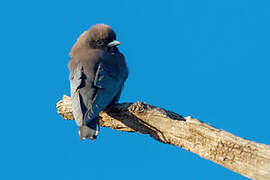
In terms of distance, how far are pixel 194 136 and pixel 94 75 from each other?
1.77 meters

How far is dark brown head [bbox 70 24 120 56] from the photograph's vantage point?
6.99 metres

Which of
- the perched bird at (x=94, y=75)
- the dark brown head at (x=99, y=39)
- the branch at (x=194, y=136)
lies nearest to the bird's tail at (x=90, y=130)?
the perched bird at (x=94, y=75)

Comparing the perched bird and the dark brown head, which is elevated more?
the dark brown head

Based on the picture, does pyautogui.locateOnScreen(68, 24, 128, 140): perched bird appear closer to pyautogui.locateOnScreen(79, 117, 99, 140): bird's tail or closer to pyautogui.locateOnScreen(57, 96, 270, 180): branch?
pyautogui.locateOnScreen(79, 117, 99, 140): bird's tail

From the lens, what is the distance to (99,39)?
7.01 meters

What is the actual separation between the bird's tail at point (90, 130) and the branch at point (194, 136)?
52 centimetres

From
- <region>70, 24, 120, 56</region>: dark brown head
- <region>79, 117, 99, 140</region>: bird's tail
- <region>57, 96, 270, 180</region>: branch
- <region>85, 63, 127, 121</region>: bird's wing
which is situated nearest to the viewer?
<region>57, 96, 270, 180</region>: branch

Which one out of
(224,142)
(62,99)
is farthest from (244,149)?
(62,99)

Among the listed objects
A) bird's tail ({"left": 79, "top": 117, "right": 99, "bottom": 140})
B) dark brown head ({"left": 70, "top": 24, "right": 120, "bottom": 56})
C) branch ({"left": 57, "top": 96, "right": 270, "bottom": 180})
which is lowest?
bird's tail ({"left": 79, "top": 117, "right": 99, "bottom": 140})

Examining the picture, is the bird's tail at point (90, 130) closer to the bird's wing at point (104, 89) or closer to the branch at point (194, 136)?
the bird's wing at point (104, 89)

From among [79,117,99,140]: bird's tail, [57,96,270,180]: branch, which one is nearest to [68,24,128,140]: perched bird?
[79,117,99,140]: bird's tail

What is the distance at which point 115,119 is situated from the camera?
21.1 ft

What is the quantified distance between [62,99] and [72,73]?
0.77 m

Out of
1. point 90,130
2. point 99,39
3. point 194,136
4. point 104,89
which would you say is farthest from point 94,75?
point 194,136
